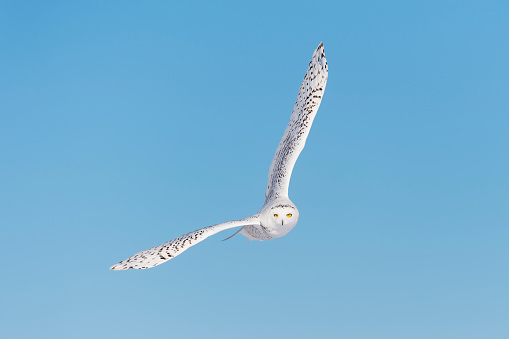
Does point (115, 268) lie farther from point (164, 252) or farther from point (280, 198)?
point (280, 198)

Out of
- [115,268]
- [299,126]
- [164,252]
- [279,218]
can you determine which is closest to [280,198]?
[279,218]

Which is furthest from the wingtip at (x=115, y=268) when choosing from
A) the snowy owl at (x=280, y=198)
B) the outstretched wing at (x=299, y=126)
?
the outstretched wing at (x=299, y=126)

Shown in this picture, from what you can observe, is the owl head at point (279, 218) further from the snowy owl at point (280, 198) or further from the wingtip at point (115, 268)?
the wingtip at point (115, 268)

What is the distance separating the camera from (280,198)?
17.2m

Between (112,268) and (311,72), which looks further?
(311,72)

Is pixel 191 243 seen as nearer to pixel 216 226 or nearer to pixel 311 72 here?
pixel 216 226

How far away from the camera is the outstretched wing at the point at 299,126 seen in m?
18.0

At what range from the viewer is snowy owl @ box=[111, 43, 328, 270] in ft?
48.0

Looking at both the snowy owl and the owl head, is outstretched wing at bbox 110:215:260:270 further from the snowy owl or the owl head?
the owl head

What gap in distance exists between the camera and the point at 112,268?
46.4ft

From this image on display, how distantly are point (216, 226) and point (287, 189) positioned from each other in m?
2.95

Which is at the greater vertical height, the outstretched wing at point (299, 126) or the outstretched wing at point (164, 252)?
the outstretched wing at point (299, 126)

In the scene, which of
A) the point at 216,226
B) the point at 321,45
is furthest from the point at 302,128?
the point at 216,226

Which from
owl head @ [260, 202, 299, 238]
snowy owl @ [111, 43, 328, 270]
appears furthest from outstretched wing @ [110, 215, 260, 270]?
owl head @ [260, 202, 299, 238]
